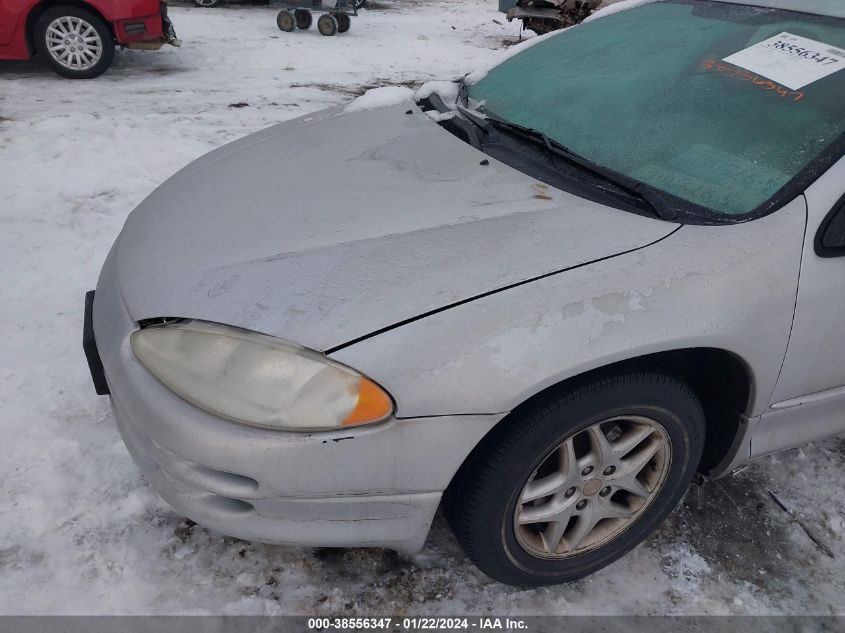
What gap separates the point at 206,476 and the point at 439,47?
9.24 metres

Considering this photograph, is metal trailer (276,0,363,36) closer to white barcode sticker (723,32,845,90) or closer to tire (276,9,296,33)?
tire (276,9,296,33)

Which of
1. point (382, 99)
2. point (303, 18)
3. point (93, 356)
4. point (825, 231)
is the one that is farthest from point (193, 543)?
point (303, 18)

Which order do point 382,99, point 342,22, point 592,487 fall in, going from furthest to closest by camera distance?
point 342,22, point 382,99, point 592,487

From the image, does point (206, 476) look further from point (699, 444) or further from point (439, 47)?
point (439, 47)

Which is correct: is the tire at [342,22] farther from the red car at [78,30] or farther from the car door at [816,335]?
the car door at [816,335]

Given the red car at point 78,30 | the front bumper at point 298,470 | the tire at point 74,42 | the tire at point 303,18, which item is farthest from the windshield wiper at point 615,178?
the tire at point 303,18

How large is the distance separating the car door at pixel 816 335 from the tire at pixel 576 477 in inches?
10.6

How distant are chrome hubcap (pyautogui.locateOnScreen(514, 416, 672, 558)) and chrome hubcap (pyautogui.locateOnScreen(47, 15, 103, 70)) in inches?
261

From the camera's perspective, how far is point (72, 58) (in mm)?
6363

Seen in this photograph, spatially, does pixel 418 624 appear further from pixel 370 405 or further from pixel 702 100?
pixel 702 100

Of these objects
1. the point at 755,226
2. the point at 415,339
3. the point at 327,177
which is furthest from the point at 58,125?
the point at 755,226

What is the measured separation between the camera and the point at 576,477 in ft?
5.69

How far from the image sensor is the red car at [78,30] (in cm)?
600

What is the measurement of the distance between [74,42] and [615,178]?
6.36 meters
